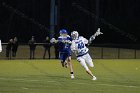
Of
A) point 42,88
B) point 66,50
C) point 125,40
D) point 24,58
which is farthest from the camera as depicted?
point 125,40

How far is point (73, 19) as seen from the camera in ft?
183

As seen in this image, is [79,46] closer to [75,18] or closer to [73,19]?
[75,18]

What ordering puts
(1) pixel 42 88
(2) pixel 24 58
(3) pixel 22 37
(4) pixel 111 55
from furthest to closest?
(3) pixel 22 37
(4) pixel 111 55
(2) pixel 24 58
(1) pixel 42 88

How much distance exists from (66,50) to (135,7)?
3038 centimetres

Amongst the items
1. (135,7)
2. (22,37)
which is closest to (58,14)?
(22,37)

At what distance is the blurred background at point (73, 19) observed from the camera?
52.1 metres

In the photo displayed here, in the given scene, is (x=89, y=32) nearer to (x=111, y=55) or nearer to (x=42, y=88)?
(x=111, y=55)

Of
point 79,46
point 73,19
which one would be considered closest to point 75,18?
point 73,19

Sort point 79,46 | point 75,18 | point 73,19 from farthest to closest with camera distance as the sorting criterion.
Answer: point 73,19
point 75,18
point 79,46

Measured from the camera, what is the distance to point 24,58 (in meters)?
35.7

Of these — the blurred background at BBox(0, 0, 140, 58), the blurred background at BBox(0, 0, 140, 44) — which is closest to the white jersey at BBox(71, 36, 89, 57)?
→ the blurred background at BBox(0, 0, 140, 58)

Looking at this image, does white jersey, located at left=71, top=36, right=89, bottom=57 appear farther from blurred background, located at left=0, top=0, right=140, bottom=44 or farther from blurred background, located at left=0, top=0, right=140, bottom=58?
blurred background, located at left=0, top=0, right=140, bottom=44

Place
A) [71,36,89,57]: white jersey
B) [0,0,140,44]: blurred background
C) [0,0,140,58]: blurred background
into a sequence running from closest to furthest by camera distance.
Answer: [71,36,89,57]: white jersey → [0,0,140,58]: blurred background → [0,0,140,44]: blurred background

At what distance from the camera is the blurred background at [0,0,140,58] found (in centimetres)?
5215
